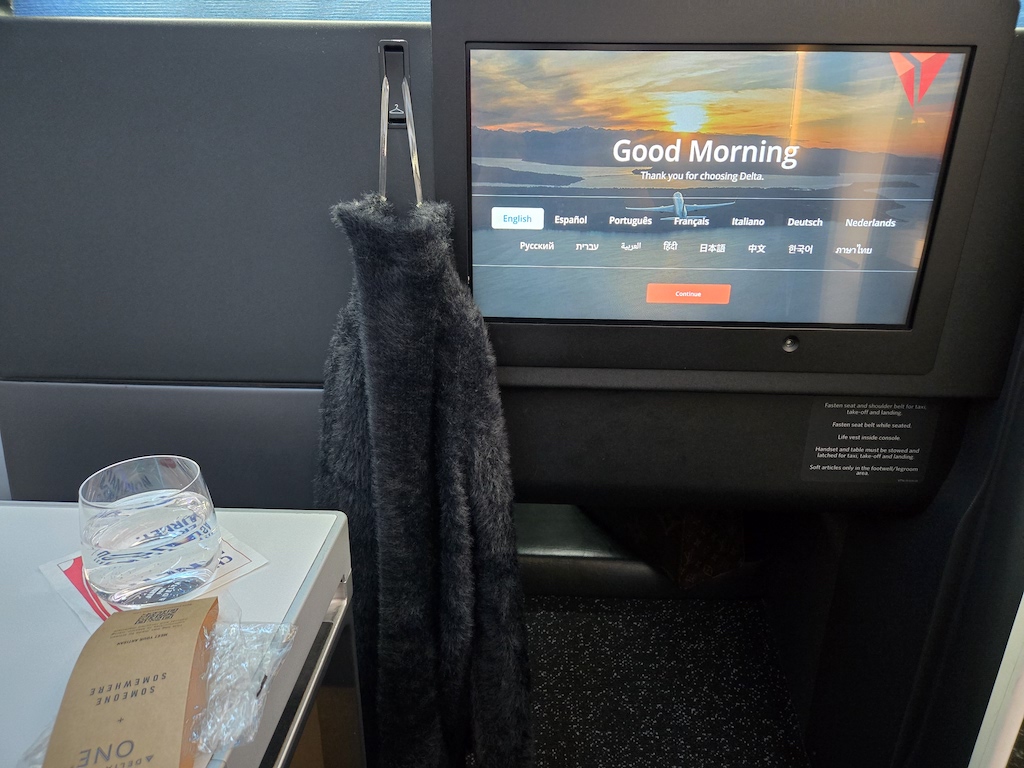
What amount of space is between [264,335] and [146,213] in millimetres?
162

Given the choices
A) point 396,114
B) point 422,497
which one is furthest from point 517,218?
point 422,497

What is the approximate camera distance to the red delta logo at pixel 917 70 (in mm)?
645

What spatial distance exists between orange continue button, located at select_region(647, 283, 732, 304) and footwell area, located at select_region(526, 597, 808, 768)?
666 mm

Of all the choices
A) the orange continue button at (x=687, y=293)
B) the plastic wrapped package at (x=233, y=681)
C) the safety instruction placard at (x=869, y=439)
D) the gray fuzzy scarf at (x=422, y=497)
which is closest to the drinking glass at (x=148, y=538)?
the plastic wrapped package at (x=233, y=681)

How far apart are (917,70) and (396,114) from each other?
1.54 feet

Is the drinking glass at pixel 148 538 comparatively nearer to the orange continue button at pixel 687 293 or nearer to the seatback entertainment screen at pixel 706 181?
the seatback entertainment screen at pixel 706 181

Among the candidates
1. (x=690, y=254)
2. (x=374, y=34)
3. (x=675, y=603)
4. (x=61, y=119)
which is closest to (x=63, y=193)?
(x=61, y=119)

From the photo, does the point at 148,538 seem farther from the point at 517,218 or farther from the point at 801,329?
the point at 801,329

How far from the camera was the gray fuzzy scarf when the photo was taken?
0.65 meters

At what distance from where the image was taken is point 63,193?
0.72 metres

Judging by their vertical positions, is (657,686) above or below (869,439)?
below

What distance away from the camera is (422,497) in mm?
708

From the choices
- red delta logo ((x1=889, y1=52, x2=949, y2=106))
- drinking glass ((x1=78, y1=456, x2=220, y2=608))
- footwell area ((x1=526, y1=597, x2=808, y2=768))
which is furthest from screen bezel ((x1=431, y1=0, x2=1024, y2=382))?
footwell area ((x1=526, y1=597, x2=808, y2=768))

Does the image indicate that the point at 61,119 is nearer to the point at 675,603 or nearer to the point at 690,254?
the point at 690,254
